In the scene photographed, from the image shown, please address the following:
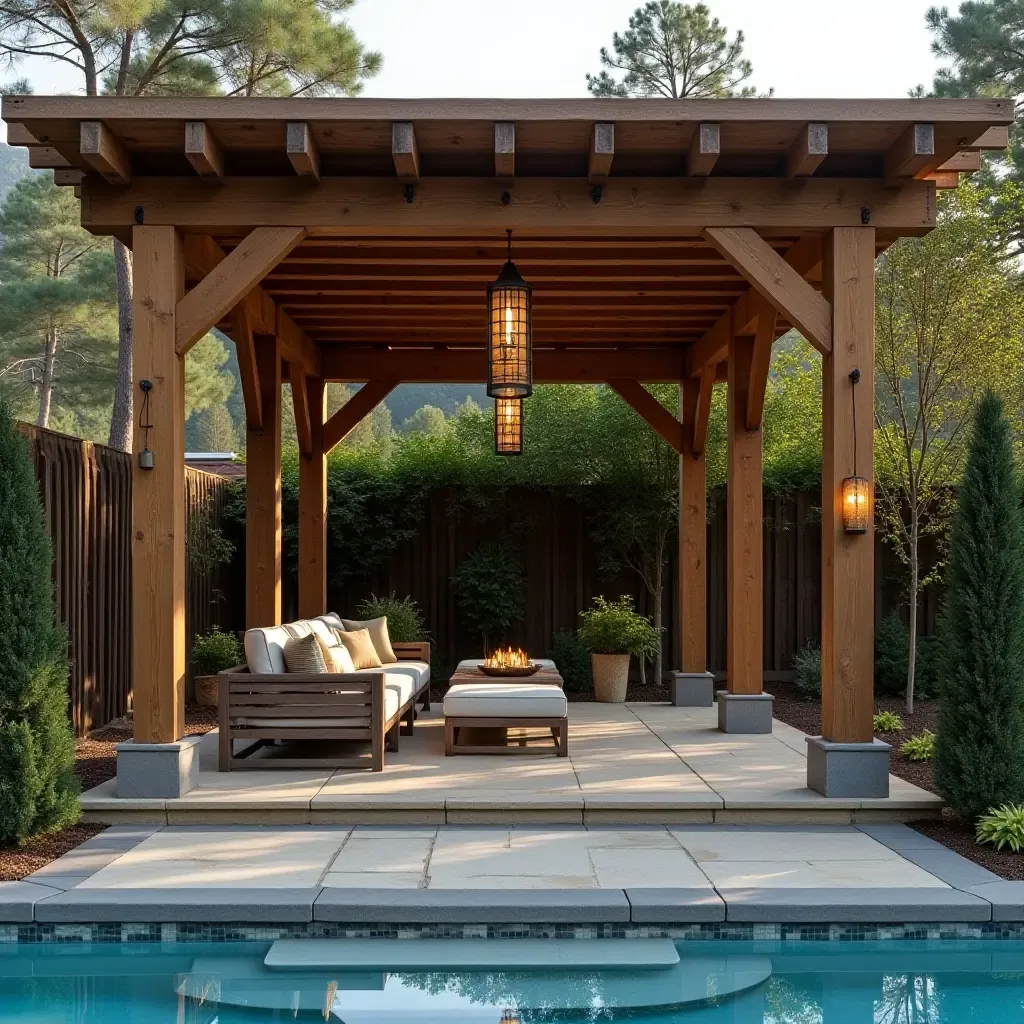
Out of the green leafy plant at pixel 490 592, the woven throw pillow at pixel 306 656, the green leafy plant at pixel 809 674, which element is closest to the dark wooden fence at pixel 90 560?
the woven throw pillow at pixel 306 656

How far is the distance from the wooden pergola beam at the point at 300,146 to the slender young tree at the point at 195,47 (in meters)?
9.79

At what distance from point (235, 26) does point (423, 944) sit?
526 inches

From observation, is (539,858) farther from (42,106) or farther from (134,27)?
(134,27)

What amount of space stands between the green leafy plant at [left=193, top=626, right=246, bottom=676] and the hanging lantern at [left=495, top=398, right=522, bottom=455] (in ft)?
11.8

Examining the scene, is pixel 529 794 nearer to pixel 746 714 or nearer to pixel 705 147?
pixel 746 714

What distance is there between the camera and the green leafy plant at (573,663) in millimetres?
12336

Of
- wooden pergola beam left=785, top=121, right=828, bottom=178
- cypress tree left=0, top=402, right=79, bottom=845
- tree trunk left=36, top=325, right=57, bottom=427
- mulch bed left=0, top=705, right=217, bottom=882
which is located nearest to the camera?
mulch bed left=0, top=705, right=217, bottom=882

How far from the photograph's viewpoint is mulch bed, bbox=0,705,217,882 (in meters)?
5.50

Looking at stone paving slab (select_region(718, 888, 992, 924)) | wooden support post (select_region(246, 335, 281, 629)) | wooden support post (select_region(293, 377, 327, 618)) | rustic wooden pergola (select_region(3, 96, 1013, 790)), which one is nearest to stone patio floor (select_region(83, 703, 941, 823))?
rustic wooden pergola (select_region(3, 96, 1013, 790))

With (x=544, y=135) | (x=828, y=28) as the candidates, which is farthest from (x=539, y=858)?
(x=828, y=28)

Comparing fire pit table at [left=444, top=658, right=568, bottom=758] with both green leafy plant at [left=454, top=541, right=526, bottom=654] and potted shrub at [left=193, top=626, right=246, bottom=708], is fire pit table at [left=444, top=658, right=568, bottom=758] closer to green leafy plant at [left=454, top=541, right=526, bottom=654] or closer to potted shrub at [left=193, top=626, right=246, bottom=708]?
potted shrub at [left=193, top=626, right=246, bottom=708]

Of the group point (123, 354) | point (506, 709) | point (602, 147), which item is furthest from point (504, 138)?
point (123, 354)

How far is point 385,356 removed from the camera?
11.4m

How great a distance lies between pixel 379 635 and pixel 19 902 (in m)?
5.25
